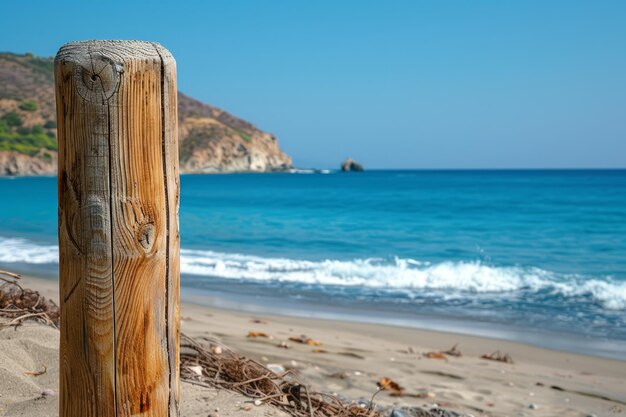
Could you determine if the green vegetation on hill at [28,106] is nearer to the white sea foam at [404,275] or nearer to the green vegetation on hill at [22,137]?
the green vegetation on hill at [22,137]

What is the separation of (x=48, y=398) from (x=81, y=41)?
2275 millimetres

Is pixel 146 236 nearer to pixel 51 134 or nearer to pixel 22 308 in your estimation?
pixel 22 308

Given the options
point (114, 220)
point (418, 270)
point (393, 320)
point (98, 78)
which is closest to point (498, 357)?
point (393, 320)

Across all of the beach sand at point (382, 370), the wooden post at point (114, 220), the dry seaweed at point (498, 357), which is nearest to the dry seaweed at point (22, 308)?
the beach sand at point (382, 370)

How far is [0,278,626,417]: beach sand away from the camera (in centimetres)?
377

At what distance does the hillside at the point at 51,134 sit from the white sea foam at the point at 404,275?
81414mm

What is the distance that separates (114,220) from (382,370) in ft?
15.0

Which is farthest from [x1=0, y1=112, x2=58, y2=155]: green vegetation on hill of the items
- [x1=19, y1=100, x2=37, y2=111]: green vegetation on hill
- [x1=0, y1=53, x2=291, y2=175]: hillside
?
[x1=19, y1=100, x2=37, y2=111]: green vegetation on hill

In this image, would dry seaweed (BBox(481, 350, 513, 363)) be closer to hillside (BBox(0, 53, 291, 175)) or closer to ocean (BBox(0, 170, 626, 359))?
→ ocean (BBox(0, 170, 626, 359))

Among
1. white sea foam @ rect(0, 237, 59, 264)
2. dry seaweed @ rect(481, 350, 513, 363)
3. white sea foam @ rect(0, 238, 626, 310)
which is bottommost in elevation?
dry seaweed @ rect(481, 350, 513, 363)

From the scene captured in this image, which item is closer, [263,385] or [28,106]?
[263,385]

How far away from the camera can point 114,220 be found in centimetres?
204

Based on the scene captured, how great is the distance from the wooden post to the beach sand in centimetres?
153

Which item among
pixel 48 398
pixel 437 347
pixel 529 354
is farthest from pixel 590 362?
pixel 48 398
